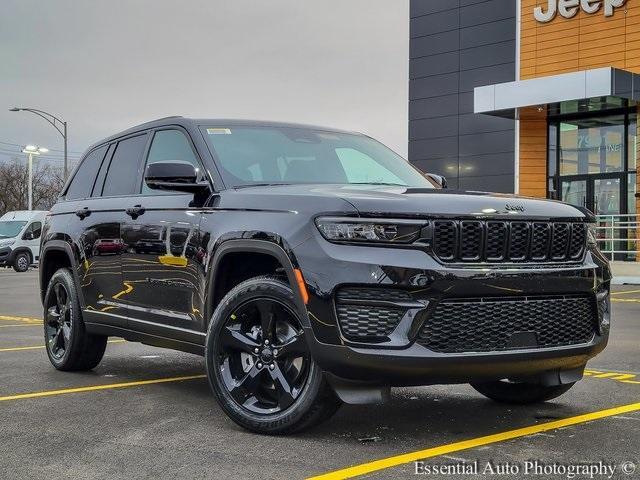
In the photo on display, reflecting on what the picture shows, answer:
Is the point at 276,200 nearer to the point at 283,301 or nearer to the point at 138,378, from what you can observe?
the point at 283,301

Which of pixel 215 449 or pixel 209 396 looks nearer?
pixel 215 449

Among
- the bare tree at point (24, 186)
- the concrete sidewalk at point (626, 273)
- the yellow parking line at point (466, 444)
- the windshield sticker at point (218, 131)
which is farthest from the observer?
the bare tree at point (24, 186)

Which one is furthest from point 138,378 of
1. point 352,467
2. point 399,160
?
point 352,467

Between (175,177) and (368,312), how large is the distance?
1.70 m

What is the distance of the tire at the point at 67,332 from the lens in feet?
23.0

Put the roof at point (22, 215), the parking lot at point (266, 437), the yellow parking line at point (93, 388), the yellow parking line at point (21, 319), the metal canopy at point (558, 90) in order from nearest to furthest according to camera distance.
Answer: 1. the parking lot at point (266, 437)
2. the yellow parking line at point (93, 388)
3. the yellow parking line at point (21, 319)
4. the metal canopy at point (558, 90)
5. the roof at point (22, 215)

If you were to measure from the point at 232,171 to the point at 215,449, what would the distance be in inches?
72.2

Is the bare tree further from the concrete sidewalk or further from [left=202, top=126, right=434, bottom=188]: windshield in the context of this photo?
[left=202, top=126, right=434, bottom=188]: windshield

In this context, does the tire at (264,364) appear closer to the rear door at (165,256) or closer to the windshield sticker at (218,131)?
the rear door at (165,256)

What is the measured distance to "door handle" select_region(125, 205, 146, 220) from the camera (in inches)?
240

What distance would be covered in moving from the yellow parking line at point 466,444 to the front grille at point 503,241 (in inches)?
37.3

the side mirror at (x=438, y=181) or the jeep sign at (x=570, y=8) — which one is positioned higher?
the jeep sign at (x=570, y=8)

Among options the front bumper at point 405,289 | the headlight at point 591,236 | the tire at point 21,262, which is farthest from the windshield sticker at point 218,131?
the tire at point 21,262

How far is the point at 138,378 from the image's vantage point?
6.93 meters
